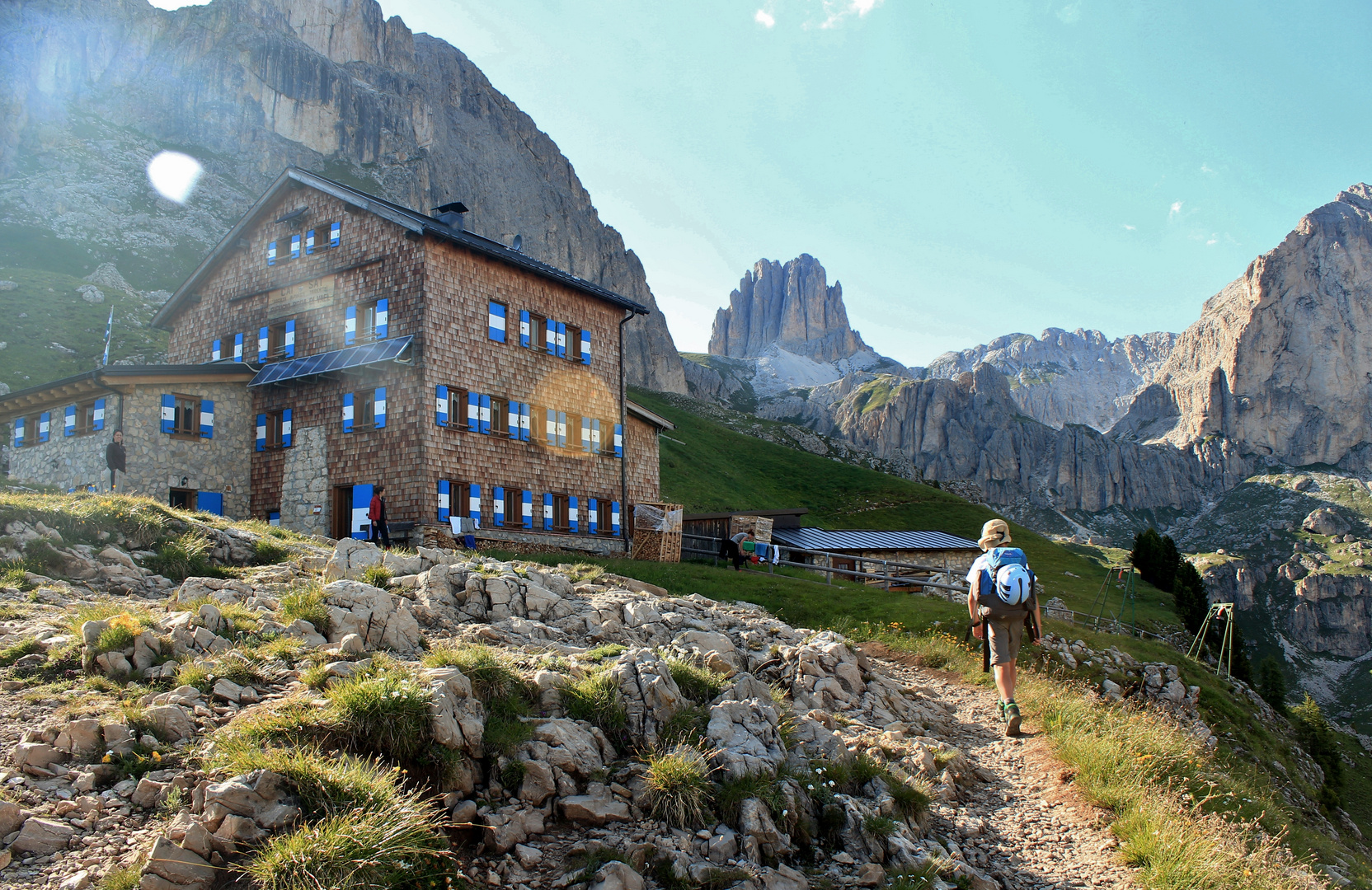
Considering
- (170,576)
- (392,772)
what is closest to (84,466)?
(170,576)

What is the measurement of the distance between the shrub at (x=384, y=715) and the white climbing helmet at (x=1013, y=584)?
6720 millimetres

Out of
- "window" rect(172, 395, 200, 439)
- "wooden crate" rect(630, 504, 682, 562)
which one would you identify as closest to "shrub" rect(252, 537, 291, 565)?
"window" rect(172, 395, 200, 439)

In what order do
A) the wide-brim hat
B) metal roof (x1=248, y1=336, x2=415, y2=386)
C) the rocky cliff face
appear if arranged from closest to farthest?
the wide-brim hat
metal roof (x1=248, y1=336, x2=415, y2=386)
the rocky cliff face

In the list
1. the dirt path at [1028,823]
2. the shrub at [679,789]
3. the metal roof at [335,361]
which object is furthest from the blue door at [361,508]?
the shrub at [679,789]

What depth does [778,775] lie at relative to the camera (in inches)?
353

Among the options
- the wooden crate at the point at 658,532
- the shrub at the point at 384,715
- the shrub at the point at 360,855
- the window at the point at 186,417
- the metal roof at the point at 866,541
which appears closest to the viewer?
the shrub at the point at 360,855

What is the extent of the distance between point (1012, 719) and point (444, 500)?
21.2 m

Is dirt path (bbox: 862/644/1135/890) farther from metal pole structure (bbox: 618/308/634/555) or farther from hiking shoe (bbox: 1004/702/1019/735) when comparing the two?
metal pole structure (bbox: 618/308/634/555)

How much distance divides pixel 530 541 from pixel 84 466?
1548 centimetres

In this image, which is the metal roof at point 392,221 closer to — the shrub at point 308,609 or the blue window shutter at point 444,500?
the blue window shutter at point 444,500

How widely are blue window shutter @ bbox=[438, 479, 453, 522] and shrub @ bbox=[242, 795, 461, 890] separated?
21805 mm

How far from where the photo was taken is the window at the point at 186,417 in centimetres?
2984

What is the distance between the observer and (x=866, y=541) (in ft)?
148

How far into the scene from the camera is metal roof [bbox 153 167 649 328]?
29.4 meters
